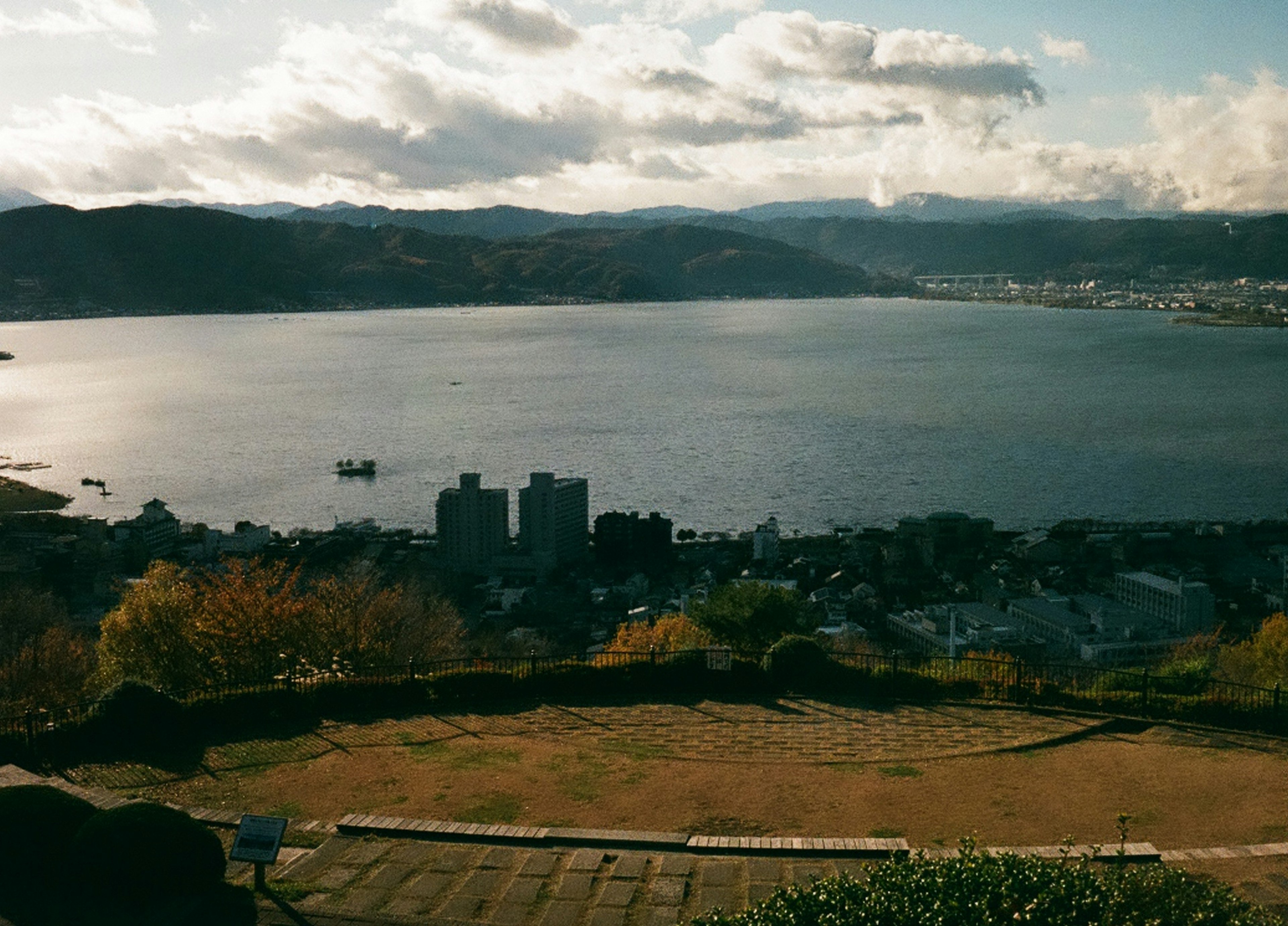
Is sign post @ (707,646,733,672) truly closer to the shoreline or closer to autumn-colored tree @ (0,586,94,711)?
autumn-colored tree @ (0,586,94,711)

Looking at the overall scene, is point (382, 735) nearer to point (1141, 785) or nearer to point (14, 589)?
point (1141, 785)

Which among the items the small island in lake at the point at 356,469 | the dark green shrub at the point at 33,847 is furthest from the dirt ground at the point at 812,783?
the small island in lake at the point at 356,469

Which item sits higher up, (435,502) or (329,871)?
(329,871)

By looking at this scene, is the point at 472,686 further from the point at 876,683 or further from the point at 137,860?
the point at 137,860

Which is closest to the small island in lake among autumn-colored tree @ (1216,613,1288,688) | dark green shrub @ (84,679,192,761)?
autumn-colored tree @ (1216,613,1288,688)

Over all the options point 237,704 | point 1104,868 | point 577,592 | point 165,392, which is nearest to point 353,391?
point 165,392

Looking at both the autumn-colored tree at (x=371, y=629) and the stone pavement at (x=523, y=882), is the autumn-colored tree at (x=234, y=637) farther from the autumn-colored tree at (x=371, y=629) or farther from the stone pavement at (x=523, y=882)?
the stone pavement at (x=523, y=882)
